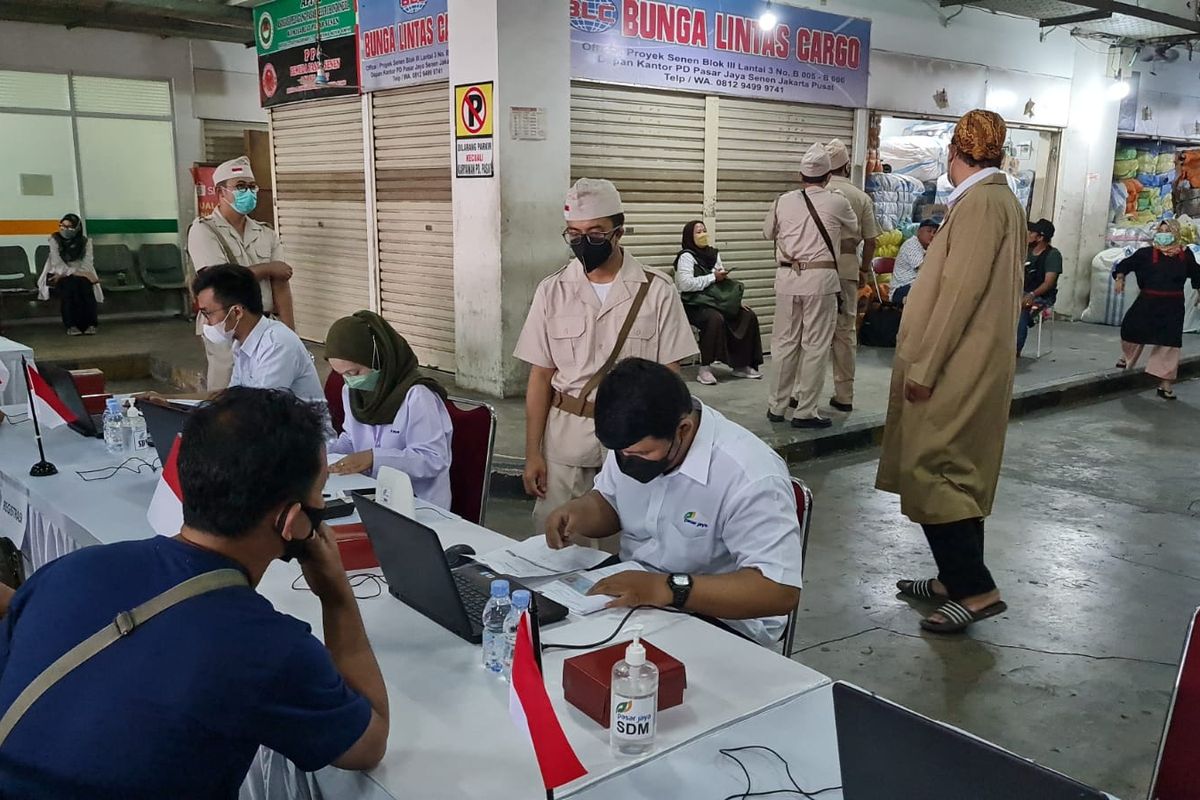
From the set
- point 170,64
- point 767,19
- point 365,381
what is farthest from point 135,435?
point 170,64

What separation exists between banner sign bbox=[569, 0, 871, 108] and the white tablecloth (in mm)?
3760

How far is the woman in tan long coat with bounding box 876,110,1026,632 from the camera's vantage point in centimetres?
313

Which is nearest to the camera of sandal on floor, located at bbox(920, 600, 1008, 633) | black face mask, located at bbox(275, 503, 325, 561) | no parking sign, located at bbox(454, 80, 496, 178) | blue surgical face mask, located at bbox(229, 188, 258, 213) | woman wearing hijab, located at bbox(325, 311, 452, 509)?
black face mask, located at bbox(275, 503, 325, 561)

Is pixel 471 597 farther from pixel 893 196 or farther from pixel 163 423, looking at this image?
pixel 893 196

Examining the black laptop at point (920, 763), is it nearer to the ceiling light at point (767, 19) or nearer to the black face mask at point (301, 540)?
the black face mask at point (301, 540)

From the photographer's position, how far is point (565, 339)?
319 centimetres

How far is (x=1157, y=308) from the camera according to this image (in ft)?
25.3

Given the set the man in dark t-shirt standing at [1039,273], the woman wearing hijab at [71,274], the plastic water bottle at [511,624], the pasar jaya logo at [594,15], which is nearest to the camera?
the plastic water bottle at [511,624]

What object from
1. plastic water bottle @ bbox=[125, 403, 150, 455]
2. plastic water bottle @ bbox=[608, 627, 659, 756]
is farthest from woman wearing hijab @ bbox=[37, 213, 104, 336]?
plastic water bottle @ bbox=[608, 627, 659, 756]

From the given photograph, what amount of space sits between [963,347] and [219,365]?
11.6 feet

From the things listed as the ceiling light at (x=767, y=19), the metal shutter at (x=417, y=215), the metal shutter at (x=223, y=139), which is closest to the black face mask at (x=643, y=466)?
the metal shutter at (x=417, y=215)

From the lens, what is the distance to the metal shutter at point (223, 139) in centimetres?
1109

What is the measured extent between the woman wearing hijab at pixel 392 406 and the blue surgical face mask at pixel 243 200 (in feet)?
7.84

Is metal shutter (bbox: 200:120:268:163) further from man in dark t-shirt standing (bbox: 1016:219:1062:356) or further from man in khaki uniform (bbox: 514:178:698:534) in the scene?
man in khaki uniform (bbox: 514:178:698:534)
